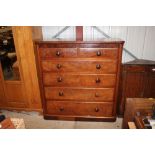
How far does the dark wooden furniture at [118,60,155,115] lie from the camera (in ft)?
8.63

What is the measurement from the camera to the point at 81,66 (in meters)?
2.46

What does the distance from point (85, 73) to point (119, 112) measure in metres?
1.08

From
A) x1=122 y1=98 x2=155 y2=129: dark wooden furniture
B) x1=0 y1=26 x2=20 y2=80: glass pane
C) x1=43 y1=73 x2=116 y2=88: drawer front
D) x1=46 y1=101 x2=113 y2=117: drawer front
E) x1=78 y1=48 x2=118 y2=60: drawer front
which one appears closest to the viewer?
x1=122 y1=98 x2=155 y2=129: dark wooden furniture

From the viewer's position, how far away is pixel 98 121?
2.89 metres

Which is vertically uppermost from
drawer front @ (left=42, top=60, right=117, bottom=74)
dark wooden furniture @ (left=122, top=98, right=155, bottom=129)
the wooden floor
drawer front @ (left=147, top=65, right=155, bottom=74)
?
drawer front @ (left=42, top=60, right=117, bottom=74)

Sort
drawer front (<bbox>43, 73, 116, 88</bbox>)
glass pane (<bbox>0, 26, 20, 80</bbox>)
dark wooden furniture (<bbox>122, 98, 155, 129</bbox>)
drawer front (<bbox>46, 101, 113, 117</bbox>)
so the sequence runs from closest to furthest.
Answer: dark wooden furniture (<bbox>122, 98, 155, 129</bbox>), drawer front (<bbox>43, 73, 116, 88</bbox>), glass pane (<bbox>0, 26, 20, 80</bbox>), drawer front (<bbox>46, 101, 113, 117</bbox>)

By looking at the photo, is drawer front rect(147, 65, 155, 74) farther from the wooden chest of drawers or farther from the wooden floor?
the wooden floor

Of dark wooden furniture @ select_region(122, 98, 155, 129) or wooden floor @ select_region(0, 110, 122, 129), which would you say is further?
wooden floor @ select_region(0, 110, 122, 129)

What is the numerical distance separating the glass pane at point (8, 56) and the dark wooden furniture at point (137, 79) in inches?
74.3

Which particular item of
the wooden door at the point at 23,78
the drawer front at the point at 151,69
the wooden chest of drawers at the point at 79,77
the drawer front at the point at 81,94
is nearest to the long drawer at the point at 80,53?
the wooden chest of drawers at the point at 79,77

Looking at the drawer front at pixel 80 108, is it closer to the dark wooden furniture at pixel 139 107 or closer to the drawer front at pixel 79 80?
the drawer front at pixel 79 80

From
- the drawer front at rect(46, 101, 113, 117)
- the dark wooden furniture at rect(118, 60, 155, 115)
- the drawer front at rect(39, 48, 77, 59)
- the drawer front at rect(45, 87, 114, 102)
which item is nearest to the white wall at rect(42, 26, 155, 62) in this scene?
the dark wooden furniture at rect(118, 60, 155, 115)

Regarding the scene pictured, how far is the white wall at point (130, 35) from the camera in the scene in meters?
2.71
